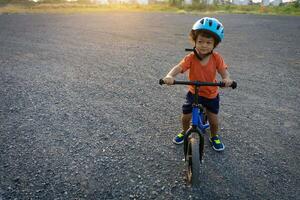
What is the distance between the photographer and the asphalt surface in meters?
3.36

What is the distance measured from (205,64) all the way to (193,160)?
47.6 inches

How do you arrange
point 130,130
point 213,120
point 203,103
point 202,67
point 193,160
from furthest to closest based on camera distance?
point 130,130 < point 213,120 < point 203,103 < point 202,67 < point 193,160

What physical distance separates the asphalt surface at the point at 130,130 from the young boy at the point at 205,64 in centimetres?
79

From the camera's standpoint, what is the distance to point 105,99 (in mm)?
5828

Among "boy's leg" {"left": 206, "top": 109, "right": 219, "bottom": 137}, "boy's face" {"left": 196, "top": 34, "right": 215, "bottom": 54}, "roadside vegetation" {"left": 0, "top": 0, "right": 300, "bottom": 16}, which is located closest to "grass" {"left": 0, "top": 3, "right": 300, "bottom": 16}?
"roadside vegetation" {"left": 0, "top": 0, "right": 300, "bottom": 16}

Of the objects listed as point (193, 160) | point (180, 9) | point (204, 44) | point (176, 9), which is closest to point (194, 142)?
point (193, 160)

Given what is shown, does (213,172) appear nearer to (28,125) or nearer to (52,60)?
(28,125)

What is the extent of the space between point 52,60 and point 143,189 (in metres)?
6.84

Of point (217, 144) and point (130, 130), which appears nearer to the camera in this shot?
point (217, 144)

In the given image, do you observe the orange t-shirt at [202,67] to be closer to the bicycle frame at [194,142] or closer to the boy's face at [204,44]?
the boy's face at [204,44]

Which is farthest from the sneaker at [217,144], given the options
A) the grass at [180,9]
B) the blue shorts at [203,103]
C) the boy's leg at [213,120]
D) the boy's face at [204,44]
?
the grass at [180,9]

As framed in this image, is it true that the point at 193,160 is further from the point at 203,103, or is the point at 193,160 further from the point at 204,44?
the point at 204,44

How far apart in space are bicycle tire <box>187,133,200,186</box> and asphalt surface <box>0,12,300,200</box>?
5.1 inches

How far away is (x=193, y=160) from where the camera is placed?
3076 millimetres
